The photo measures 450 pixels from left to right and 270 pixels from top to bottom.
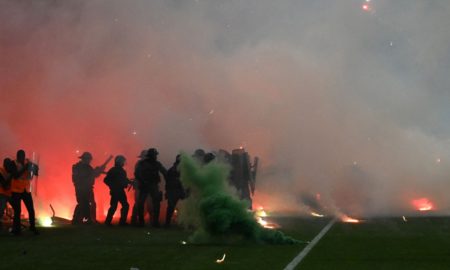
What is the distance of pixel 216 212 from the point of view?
1431cm

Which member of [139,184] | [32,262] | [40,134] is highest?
[40,134]

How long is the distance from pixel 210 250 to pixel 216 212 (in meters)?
1.46

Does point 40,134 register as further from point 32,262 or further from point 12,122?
point 32,262

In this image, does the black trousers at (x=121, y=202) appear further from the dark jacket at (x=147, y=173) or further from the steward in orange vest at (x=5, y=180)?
the steward in orange vest at (x=5, y=180)

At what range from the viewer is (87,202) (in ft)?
70.2

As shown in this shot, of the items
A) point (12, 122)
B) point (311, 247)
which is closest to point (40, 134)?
point (12, 122)

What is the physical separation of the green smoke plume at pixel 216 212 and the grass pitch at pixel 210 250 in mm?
277

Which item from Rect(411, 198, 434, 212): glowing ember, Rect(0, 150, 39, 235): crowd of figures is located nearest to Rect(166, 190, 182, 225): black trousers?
Rect(0, 150, 39, 235): crowd of figures

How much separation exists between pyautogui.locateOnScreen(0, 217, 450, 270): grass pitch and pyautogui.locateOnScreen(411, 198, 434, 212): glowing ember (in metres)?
14.4

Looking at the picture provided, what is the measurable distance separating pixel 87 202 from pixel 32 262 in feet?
33.9

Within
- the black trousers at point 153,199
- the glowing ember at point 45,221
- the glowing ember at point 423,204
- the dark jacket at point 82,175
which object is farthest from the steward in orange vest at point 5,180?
the glowing ember at point 423,204

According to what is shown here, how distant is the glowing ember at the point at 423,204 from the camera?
105 feet

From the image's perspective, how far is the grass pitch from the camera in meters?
10.9

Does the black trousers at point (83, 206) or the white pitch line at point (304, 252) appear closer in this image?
the white pitch line at point (304, 252)
